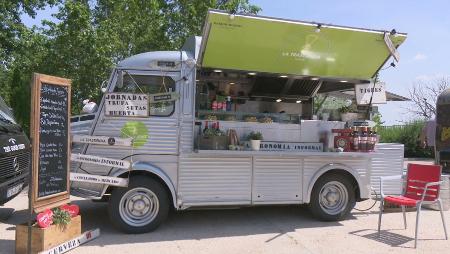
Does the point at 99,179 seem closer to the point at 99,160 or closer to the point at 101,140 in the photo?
the point at 99,160

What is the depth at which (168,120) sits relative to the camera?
6363mm

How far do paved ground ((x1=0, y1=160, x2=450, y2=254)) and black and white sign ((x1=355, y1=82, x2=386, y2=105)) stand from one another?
196 cm

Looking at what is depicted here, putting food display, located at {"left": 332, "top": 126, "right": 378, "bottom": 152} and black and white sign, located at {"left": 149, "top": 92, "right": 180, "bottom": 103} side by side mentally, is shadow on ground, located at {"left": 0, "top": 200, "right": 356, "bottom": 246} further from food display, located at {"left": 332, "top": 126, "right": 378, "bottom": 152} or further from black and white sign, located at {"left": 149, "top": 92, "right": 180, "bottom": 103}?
black and white sign, located at {"left": 149, "top": 92, "right": 180, "bottom": 103}

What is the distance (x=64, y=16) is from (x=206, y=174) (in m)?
7.85

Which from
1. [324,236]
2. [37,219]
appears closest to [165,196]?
[37,219]

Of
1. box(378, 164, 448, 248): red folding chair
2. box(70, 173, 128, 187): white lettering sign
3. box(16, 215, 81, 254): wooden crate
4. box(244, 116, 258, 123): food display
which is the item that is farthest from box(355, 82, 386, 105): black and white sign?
box(16, 215, 81, 254): wooden crate

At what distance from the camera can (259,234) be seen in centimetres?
647

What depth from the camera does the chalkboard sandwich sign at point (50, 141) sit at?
17.2 ft

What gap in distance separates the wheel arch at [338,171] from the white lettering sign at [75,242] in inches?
123

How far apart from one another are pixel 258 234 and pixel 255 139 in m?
1.37

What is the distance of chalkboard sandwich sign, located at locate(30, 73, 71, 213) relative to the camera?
524 centimetres

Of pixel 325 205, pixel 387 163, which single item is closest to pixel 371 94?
pixel 387 163

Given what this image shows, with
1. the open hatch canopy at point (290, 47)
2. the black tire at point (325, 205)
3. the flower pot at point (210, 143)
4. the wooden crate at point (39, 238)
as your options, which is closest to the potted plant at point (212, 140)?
the flower pot at point (210, 143)

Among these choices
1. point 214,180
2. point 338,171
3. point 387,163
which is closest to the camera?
point 214,180
